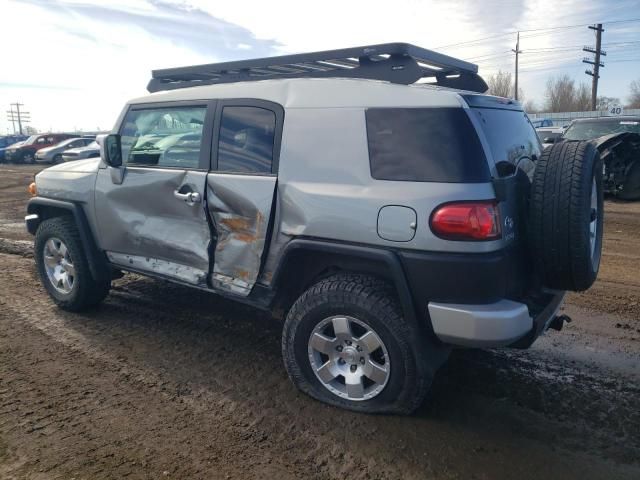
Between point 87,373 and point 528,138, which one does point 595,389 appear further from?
point 87,373

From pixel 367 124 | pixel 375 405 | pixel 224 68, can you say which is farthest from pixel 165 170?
pixel 375 405

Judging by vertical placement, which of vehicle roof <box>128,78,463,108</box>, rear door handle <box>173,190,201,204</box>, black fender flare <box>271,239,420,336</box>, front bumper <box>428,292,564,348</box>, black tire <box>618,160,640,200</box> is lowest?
black tire <box>618,160,640,200</box>

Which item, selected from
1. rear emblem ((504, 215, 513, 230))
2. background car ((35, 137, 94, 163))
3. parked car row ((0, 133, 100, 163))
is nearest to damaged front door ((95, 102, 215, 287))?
rear emblem ((504, 215, 513, 230))

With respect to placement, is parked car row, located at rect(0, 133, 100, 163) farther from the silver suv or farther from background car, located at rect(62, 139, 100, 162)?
the silver suv

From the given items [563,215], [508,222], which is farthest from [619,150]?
[508,222]

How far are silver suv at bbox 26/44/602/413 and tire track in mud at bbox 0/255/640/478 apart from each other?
0.31 meters

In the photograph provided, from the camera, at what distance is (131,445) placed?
2883 millimetres

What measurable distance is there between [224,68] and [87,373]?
8.03 feet

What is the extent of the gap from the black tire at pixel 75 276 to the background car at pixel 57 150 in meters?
24.4

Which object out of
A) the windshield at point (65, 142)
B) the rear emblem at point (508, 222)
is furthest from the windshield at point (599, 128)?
the windshield at point (65, 142)

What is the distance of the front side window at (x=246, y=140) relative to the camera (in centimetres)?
348

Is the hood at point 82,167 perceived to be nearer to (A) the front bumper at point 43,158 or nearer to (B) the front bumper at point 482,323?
(B) the front bumper at point 482,323

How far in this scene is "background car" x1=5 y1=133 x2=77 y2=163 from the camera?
29125 mm

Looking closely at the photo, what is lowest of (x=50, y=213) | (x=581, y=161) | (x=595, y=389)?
(x=595, y=389)
